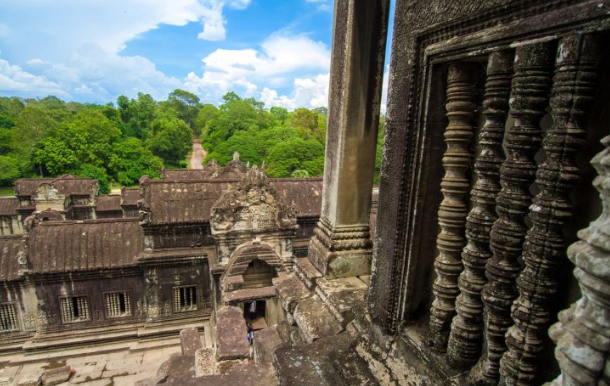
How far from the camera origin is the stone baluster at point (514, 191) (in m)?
1.88

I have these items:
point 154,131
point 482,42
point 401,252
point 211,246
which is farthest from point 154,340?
point 154,131

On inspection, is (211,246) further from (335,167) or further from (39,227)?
(335,167)

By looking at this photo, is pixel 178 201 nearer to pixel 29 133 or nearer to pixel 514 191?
pixel 514 191

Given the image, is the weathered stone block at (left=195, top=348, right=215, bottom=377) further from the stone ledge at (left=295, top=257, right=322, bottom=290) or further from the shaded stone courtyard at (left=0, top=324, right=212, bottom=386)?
the shaded stone courtyard at (left=0, top=324, right=212, bottom=386)

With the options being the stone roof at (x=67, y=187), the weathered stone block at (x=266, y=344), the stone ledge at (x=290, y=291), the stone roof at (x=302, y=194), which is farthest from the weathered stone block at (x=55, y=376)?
the stone roof at (x=67, y=187)

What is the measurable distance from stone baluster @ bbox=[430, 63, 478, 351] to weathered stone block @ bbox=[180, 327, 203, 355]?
23.5ft

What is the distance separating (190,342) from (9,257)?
924cm

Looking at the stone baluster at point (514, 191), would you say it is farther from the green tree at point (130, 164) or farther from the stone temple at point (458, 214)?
the green tree at point (130, 164)

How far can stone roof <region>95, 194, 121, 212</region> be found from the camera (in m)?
27.0

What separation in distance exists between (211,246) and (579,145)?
14.0 metres

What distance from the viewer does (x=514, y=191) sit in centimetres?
204

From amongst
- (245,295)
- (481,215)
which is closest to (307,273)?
(481,215)

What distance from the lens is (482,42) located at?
2203mm

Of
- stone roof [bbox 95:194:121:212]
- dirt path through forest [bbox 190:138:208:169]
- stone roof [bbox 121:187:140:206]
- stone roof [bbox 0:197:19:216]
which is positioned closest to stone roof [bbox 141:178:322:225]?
stone roof [bbox 121:187:140:206]
